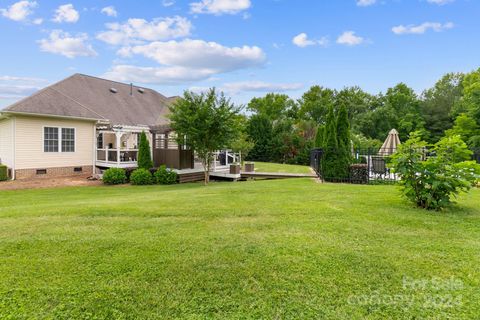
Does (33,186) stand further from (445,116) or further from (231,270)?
(445,116)

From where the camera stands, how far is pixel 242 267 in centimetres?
274

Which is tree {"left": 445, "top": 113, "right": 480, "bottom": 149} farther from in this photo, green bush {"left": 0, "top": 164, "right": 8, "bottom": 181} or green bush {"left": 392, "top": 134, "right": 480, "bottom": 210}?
green bush {"left": 0, "top": 164, "right": 8, "bottom": 181}

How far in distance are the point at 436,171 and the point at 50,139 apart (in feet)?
51.8

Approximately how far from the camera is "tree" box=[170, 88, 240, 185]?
11711 millimetres

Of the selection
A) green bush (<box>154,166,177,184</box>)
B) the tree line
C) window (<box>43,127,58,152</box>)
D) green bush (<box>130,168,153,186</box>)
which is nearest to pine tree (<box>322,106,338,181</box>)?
the tree line

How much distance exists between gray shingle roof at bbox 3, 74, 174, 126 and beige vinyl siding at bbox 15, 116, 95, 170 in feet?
1.73

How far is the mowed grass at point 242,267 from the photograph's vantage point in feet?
7.11

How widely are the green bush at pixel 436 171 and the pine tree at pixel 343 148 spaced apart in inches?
208

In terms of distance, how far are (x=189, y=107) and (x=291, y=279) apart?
10.3m

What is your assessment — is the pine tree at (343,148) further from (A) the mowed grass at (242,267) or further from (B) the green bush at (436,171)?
(A) the mowed grass at (242,267)

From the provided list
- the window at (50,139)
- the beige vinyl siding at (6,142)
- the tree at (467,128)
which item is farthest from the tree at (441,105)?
the beige vinyl siding at (6,142)

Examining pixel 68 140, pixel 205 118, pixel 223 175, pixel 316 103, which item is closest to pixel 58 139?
pixel 68 140

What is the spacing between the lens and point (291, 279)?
8.29 ft

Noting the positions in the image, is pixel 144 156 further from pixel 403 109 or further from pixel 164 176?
pixel 403 109
